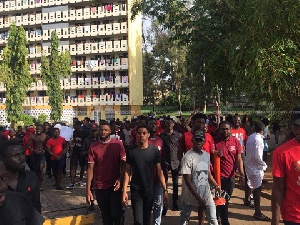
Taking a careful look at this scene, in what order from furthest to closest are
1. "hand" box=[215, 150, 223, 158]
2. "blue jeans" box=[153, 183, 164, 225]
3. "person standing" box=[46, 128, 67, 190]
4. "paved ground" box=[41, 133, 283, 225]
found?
"person standing" box=[46, 128, 67, 190] < "paved ground" box=[41, 133, 283, 225] < "hand" box=[215, 150, 223, 158] < "blue jeans" box=[153, 183, 164, 225]

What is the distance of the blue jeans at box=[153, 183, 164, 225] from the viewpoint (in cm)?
562

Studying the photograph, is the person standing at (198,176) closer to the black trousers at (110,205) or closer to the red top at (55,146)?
the black trousers at (110,205)

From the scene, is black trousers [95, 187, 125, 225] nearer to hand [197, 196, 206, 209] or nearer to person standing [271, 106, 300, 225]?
hand [197, 196, 206, 209]

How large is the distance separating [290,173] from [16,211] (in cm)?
237

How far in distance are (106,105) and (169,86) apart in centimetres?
883

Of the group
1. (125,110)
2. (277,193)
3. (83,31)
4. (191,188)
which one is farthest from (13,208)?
(83,31)

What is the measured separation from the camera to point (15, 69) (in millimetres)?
34844

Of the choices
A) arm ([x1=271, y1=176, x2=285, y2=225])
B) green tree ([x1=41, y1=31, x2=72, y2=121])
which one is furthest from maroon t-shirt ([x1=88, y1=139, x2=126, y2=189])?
green tree ([x1=41, y1=31, x2=72, y2=121])

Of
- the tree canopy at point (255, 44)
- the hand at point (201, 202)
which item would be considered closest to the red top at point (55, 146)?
the tree canopy at point (255, 44)

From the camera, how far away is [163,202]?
19.0 feet

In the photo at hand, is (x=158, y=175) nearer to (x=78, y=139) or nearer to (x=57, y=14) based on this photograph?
(x=78, y=139)

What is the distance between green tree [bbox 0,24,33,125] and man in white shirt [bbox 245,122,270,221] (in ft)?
103

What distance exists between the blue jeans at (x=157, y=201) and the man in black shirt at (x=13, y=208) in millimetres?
3185

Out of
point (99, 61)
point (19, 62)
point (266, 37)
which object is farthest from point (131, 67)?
point (266, 37)
